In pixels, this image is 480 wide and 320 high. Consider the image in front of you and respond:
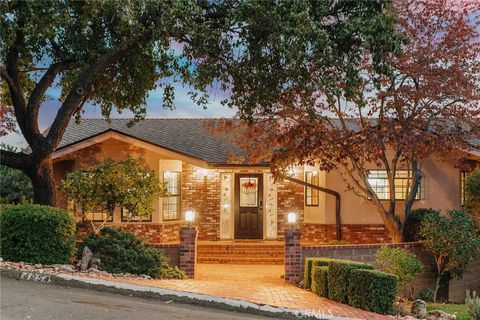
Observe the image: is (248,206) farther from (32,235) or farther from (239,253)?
(32,235)

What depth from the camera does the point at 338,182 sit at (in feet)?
67.7

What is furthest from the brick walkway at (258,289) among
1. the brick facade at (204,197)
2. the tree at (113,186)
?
the brick facade at (204,197)

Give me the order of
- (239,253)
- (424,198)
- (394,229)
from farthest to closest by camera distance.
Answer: (424,198) → (239,253) → (394,229)

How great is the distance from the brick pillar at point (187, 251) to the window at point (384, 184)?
8456 millimetres

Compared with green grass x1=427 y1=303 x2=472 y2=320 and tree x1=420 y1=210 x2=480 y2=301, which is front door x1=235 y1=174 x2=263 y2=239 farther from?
green grass x1=427 y1=303 x2=472 y2=320

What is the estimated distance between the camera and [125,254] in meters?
12.8

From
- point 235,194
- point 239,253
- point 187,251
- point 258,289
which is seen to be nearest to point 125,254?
point 187,251

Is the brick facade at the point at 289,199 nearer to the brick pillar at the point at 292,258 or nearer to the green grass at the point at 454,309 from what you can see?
the brick pillar at the point at 292,258

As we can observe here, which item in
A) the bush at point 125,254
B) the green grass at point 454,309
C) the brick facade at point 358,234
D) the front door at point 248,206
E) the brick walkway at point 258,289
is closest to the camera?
the brick walkway at point 258,289

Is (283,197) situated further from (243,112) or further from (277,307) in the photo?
(277,307)

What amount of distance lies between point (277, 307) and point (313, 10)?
622 centimetres

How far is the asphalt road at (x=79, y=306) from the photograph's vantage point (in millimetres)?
7785

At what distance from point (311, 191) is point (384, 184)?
2565mm

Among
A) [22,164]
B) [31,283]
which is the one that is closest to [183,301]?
[31,283]
